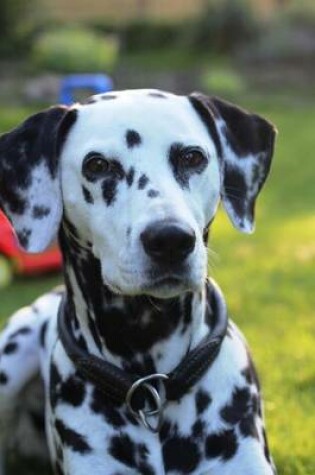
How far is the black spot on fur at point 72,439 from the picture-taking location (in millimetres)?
3191

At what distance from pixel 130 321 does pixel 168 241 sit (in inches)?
22.2

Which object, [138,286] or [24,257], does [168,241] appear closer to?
[138,286]

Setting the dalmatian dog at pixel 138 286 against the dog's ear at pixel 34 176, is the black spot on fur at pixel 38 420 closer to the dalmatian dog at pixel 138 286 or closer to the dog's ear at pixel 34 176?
the dalmatian dog at pixel 138 286

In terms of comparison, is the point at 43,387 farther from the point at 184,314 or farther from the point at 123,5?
the point at 123,5

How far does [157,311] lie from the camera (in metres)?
3.19

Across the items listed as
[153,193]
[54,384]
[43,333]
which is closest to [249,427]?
[54,384]

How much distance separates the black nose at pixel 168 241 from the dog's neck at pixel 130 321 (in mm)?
393

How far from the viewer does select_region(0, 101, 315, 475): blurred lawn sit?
4343 millimetres

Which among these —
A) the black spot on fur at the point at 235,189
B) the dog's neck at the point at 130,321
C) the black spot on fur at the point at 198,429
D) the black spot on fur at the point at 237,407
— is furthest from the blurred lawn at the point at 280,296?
the black spot on fur at the point at 198,429

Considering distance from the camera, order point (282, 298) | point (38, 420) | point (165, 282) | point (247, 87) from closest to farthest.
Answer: point (165, 282) → point (38, 420) → point (282, 298) → point (247, 87)

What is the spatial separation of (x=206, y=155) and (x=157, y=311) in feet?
1.80

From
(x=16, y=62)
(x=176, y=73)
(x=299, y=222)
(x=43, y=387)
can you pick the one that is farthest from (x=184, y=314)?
(x=16, y=62)

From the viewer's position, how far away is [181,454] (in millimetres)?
3160

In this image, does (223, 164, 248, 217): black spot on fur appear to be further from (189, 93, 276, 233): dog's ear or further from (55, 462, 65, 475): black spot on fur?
(55, 462, 65, 475): black spot on fur
